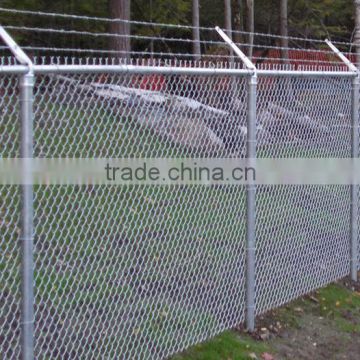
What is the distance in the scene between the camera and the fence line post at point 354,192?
6.39 m

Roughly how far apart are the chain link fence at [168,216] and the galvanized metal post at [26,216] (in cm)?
5

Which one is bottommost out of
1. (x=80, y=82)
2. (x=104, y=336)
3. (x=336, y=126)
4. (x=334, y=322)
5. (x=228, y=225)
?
(x=334, y=322)

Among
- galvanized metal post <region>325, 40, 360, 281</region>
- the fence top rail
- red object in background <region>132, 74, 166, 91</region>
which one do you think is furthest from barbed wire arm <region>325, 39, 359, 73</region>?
red object in background <region>132, 74, 166, 91</region>

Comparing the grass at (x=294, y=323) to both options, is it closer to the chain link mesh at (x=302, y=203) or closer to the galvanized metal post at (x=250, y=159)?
the chain link mesh at (x=302, y=203)

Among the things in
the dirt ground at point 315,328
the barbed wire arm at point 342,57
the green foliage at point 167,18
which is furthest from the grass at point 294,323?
the green foliage at point 167,18

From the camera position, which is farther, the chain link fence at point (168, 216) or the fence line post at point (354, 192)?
the fence line post at point (354, 192)

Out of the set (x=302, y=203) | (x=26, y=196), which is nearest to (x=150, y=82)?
(x=26, y=196)

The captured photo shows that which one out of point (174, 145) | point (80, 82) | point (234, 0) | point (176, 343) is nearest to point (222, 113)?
point (174, 145)

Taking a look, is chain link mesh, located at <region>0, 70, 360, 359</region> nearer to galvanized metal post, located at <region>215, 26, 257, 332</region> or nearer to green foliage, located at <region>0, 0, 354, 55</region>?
galvanized metal post, located at <region>215, 26, 257, 332</region>

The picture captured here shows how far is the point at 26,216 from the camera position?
349 cm

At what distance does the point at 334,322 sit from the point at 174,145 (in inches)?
85.2

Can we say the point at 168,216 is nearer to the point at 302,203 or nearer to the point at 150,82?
the point at 150,82

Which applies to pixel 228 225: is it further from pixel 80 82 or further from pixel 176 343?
pixel 80 82

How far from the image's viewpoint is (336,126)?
21.0 ft
